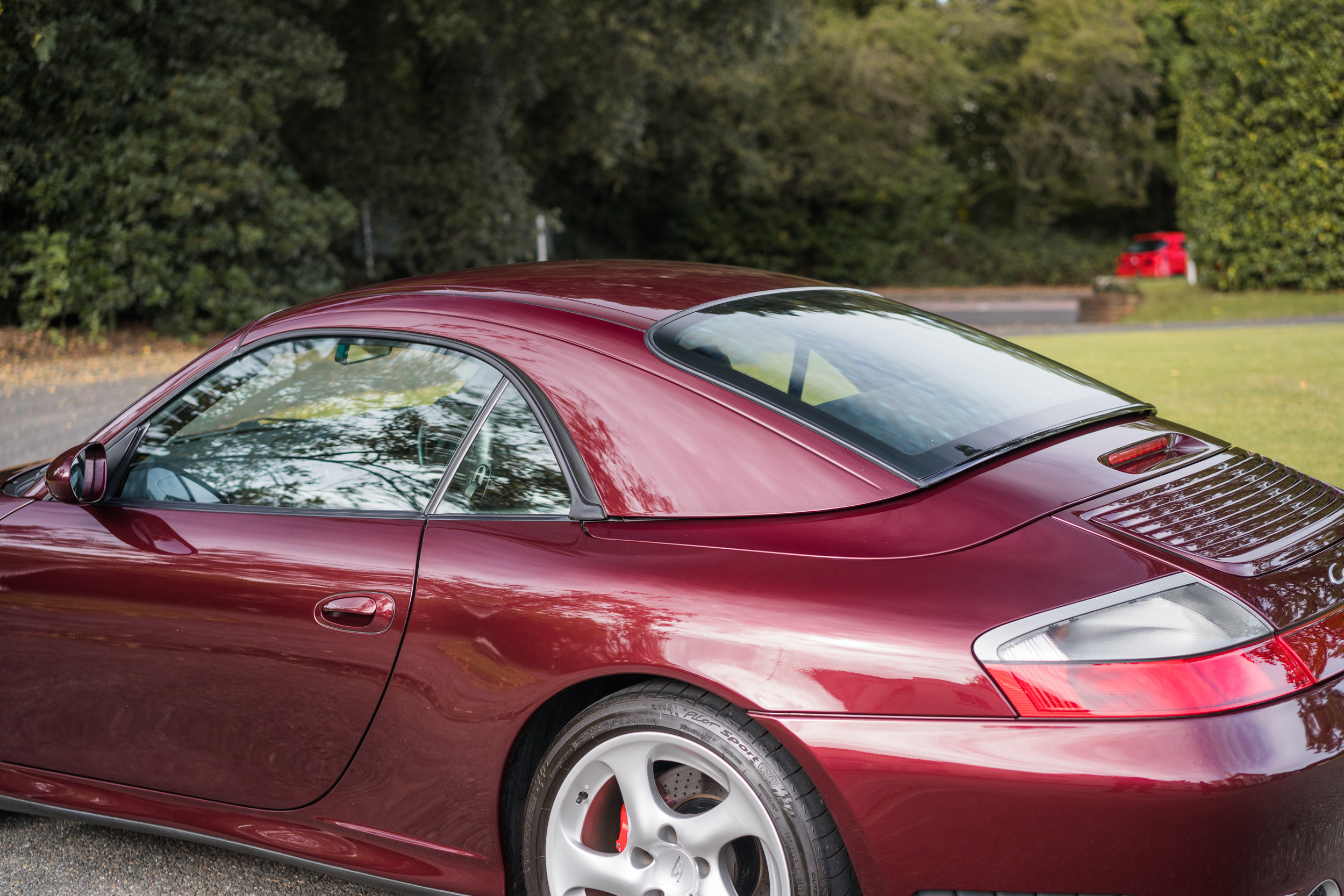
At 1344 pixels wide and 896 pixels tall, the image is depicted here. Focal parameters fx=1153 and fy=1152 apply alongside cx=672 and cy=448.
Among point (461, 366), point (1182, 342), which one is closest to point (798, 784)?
point (461, 366)

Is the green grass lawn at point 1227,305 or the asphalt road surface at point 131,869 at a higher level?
the green grass lawn at point 1227,305

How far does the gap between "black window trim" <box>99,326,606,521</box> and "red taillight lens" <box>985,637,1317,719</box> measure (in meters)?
0.84

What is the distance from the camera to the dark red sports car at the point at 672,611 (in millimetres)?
1761

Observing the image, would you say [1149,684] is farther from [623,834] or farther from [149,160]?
[149,160]

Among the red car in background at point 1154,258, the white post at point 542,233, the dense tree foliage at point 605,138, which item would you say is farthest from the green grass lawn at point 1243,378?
the red car in background at point 1154,258

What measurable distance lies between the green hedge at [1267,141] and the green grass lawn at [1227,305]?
0.46 m

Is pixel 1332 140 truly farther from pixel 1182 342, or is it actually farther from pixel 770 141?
pixel 770 141

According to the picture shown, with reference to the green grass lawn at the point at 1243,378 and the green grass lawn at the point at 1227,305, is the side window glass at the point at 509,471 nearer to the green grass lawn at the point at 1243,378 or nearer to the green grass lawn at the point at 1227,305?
the green grass lawn at the point at 1243,378

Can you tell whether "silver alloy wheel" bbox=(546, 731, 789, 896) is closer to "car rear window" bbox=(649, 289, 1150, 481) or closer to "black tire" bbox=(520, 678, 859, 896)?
"black tire" bbox=(520, 678, 859, 896)

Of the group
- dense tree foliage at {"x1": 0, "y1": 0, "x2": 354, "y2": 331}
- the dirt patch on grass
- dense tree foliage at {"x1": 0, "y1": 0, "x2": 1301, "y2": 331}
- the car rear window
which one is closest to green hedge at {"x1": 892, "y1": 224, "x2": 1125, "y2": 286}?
dense tree foliage at {"x1": 0, "y1": 0, "x2": 1301, "y2": 331}

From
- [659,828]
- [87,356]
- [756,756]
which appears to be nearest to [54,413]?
[87,356]

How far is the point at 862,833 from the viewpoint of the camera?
1.85m

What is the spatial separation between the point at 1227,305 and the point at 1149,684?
2190cm

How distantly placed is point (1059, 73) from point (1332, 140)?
13.3 metres
